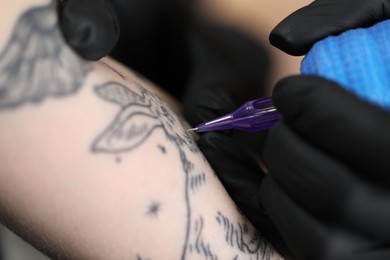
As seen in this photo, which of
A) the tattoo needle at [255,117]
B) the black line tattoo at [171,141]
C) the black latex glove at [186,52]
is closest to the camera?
the black line tattoo at [171,141]

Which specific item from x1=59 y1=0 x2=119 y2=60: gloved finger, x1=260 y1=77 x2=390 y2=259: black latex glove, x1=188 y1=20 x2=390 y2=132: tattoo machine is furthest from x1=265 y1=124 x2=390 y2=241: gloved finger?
x1=59 y1=0 x2=119 y2=60: gloved finger

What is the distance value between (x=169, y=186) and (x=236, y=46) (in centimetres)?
90

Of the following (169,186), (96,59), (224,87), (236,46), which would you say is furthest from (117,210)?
(236,46)

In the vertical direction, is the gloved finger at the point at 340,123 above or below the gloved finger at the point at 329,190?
above

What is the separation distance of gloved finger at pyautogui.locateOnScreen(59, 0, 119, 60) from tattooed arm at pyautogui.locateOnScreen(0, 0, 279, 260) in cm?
1

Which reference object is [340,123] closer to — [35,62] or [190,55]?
[35,62]

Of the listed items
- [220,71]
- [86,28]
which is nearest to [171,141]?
[86,28]

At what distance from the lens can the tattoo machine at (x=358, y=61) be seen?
2.03ft

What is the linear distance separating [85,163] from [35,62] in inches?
6.2

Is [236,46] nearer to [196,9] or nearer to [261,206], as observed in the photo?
[196,9]

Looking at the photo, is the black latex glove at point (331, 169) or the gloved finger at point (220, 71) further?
the gloved finger at point (220, 71)

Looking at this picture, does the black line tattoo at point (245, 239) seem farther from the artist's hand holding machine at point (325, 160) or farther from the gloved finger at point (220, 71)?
the gloved finger at point (220, 71)

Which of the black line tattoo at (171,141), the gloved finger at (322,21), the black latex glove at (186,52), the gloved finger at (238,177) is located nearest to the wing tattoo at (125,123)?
the black line tattoo at (171,141)

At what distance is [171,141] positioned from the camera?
Answer: 2.29 feet
